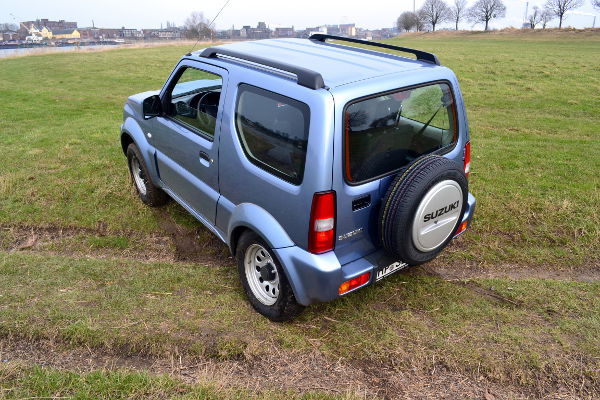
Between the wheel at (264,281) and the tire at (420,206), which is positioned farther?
the wheel at (264,281)

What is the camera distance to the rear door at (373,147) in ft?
9.23

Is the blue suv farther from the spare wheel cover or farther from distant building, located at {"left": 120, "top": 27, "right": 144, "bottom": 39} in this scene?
distant building, located at {"left": 120, "top": 27, "right": 144, "bottom": 39}

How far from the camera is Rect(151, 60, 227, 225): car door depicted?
362 centimetres

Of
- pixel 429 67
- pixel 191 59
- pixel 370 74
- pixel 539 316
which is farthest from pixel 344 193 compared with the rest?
pixel 191 59

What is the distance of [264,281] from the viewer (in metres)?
3.44

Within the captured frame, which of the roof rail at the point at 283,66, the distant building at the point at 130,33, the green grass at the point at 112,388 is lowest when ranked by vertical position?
the green grass at the point at 112,388

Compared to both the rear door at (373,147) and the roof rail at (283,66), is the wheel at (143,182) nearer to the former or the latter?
the roof rail at (283,66)

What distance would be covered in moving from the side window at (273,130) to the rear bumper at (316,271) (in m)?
0.49

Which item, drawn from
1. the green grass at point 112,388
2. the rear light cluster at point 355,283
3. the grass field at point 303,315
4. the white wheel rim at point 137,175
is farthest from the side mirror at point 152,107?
the rear light cluster at point 355,283

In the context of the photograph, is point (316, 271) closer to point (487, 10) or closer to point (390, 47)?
point (390, 47)

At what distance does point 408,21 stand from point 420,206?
91506mm

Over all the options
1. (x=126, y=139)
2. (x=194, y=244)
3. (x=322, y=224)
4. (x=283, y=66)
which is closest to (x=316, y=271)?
(x=322, y=224)

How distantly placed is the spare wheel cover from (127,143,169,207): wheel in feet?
10.1

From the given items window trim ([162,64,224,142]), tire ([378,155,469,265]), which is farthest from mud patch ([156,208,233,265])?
tire ([378,155,469,265])
